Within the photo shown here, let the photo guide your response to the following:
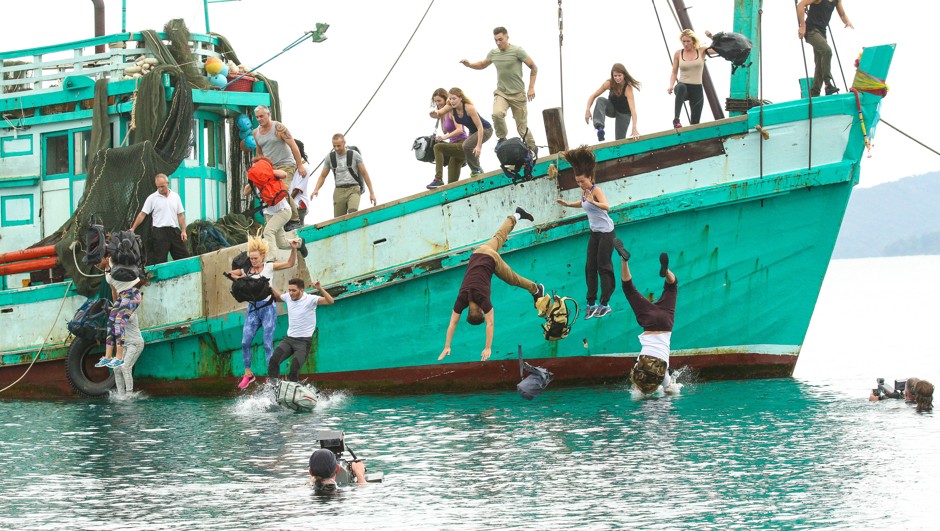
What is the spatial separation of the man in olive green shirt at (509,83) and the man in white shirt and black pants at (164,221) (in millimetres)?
3982

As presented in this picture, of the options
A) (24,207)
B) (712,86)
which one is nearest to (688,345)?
(712,86)

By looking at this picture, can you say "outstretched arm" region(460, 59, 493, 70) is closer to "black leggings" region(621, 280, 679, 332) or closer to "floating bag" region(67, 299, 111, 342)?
"black leggings" region(621, 280, 679, 332)

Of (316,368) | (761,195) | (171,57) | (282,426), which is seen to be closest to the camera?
(282,426)

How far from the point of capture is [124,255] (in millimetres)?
17266

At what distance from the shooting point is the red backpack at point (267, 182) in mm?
16781

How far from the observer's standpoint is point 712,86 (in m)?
19.1

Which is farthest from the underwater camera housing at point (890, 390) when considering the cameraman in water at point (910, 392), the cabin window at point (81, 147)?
the cabin window at point (81, 147)

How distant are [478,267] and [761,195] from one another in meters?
3.43

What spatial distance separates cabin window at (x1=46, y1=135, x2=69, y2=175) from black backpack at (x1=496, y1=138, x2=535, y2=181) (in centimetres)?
655

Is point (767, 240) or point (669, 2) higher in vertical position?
point (669, 2)

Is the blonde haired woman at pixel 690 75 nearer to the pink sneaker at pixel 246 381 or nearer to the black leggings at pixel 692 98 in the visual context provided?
the black leggings at pixel 692 98

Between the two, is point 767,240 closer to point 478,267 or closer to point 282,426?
point 478,267

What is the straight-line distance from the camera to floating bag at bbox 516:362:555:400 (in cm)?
1555

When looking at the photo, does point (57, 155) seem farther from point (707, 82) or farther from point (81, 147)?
point (707, 82)
